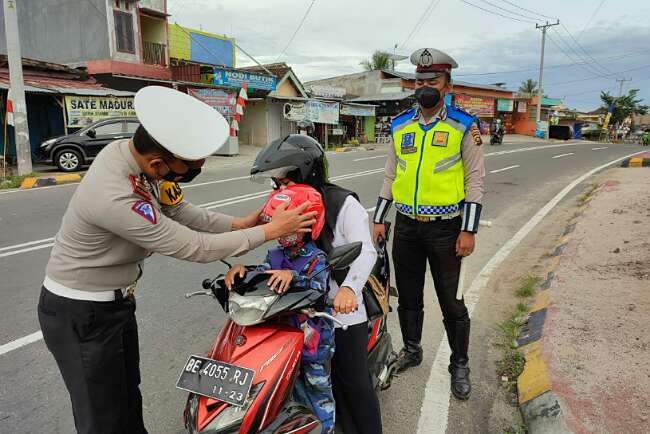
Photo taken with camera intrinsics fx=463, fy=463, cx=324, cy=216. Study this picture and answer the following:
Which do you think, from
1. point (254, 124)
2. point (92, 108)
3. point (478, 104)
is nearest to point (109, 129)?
point (92, 108)

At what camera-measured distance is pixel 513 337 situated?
11.4ft

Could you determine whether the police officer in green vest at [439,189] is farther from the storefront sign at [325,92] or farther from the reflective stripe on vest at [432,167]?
the storefront sign at [325,92]

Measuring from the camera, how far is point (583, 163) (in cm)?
1711

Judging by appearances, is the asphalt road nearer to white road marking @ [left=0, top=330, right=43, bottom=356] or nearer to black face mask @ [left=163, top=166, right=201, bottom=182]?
white road marking @ [left=0, top=330, right=43, bottom=356]

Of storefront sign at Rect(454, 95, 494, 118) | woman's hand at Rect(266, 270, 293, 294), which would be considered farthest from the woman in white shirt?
storefront sign at Rect(454, 95, 494, 118)

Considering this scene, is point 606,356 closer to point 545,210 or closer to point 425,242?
point 425,242

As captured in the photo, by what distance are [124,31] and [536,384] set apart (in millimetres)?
20639

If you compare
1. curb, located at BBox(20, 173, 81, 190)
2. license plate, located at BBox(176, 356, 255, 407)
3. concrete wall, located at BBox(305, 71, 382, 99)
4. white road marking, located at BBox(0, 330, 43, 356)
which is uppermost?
concrete wall, located at BBox(305, 71, 382, 99)

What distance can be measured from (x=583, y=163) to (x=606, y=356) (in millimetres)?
16449

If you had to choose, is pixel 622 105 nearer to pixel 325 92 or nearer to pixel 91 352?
pixel 325 92

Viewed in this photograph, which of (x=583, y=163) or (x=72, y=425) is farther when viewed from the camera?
(x=583, y=163)

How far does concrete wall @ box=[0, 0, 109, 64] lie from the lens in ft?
61.2

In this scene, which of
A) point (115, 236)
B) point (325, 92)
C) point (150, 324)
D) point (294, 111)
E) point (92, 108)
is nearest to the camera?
point (115, 236)

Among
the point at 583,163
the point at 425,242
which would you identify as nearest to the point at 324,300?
the point at 425,242
